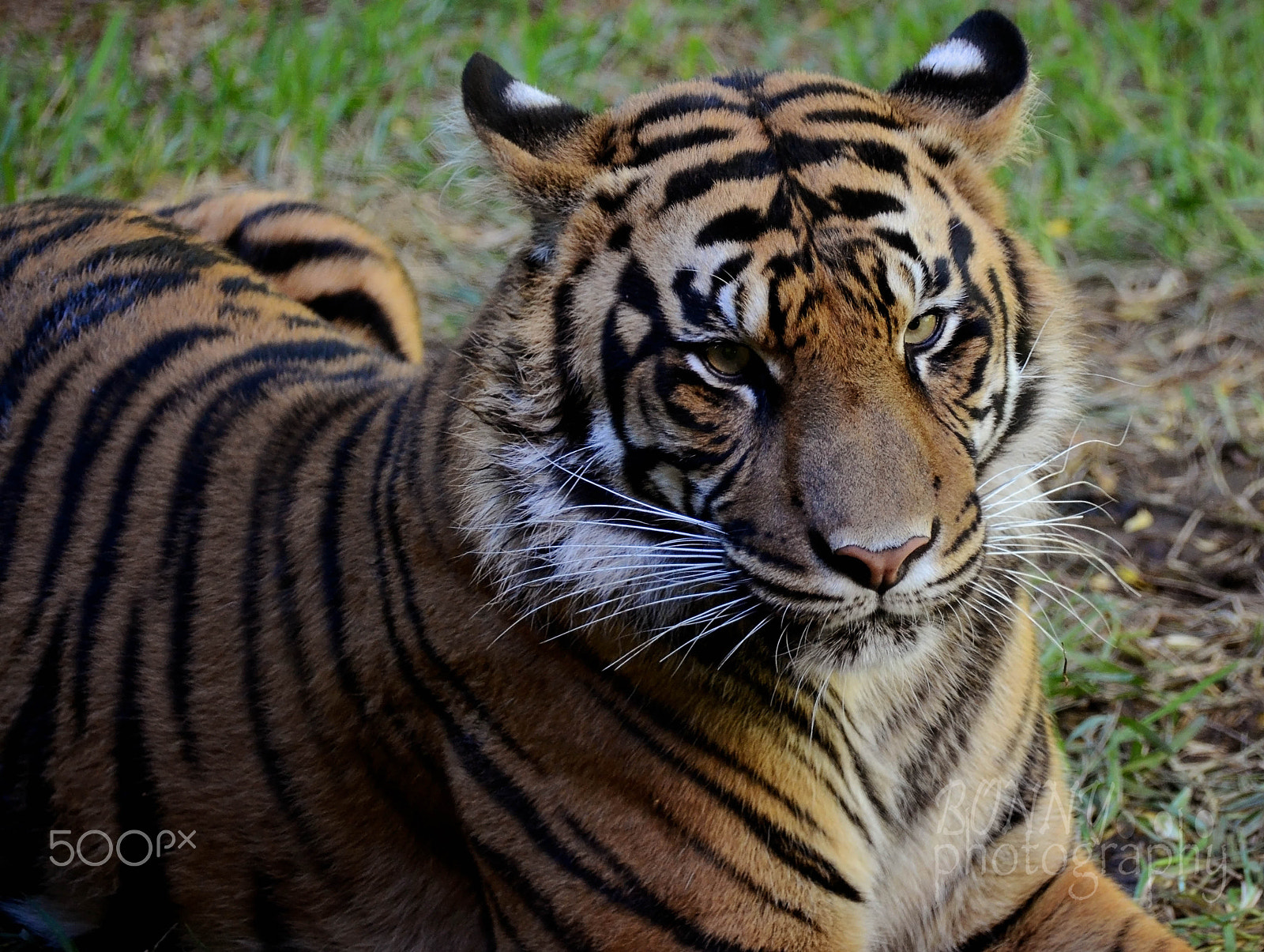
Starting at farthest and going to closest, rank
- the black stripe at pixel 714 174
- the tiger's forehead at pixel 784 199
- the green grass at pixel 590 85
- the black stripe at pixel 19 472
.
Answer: the green grass at pixel 590 85 → the black stripe at pixel 19 472 → the black stripe at pixel 714 174 → the tiger's forehead at pixel 784 199

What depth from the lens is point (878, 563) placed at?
1.82 m

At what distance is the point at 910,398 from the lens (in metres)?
1.95

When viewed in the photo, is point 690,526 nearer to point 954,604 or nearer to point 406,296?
point 954,604

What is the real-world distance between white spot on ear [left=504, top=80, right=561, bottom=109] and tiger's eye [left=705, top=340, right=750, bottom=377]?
1.85ft

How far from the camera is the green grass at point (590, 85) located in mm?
5039

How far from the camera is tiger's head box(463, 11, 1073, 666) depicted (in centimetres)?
190

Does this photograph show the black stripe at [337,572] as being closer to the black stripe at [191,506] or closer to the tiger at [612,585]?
the tiger at [612,585]

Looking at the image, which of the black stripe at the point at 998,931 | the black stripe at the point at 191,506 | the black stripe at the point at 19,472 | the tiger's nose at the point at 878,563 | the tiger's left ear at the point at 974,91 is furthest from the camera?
the black stripe at the point at 19,472

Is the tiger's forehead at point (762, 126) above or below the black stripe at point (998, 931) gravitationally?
above

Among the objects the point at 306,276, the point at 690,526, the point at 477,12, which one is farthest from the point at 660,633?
the point at 477,12

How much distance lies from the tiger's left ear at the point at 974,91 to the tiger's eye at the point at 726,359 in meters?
0.61

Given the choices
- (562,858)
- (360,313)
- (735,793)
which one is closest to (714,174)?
(735,793)

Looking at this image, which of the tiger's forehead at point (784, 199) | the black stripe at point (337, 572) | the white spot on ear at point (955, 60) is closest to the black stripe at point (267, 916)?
the black stripe at point (337, 572)

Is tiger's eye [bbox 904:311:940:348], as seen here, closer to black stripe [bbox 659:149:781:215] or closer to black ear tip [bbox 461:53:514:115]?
black stripe [bbox 659:149:781:215]
